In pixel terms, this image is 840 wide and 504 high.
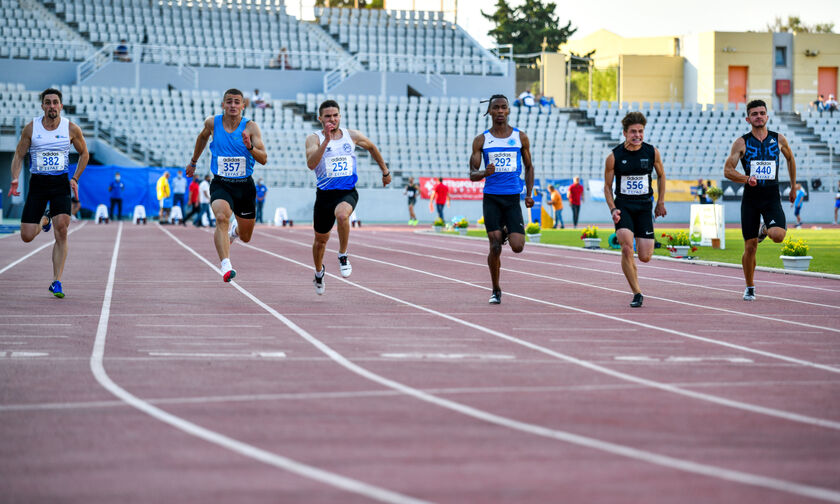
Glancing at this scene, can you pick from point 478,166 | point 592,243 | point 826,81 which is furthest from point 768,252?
point 826,81

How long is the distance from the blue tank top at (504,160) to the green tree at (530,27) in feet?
279

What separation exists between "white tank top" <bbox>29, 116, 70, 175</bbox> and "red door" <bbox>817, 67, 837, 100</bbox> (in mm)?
70998

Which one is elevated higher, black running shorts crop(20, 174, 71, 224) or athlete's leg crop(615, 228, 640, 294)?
black running shorts crop(20, 174, 71, 224)

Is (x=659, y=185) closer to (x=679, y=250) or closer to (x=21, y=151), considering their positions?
(x=21, y=151)

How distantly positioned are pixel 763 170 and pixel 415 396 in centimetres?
731

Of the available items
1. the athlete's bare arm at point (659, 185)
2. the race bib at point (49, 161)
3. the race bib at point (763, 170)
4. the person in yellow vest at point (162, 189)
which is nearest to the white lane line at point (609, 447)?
the athlete's bare arm at point (659, 185)

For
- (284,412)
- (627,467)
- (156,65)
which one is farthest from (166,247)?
(156,65)

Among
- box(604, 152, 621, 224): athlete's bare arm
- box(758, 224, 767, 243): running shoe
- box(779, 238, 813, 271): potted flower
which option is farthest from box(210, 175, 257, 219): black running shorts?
box(779, 238, 813, 271): potted flower

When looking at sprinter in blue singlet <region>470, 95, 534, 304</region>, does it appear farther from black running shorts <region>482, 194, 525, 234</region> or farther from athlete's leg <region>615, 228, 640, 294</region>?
athlete's leg <region>615, 228, 640, 294</region>

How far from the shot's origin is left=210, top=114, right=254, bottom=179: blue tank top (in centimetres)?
1231

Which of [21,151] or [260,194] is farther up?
[21,151]

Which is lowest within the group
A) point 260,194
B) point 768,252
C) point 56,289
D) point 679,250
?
point 768,252

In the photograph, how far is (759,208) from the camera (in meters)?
12.7

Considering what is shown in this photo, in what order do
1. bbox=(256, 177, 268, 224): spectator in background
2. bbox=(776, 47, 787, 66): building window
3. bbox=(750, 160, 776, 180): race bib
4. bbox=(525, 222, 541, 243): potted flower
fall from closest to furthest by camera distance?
1. bbox=(750, 160, 776, 180): race bib
2. bbox=(525, 222, 541, 243): potted flower
3. bbox=(256, 177, 268, 224): spectator in background
4. bbox=(776, 47, 787, 66): building window
